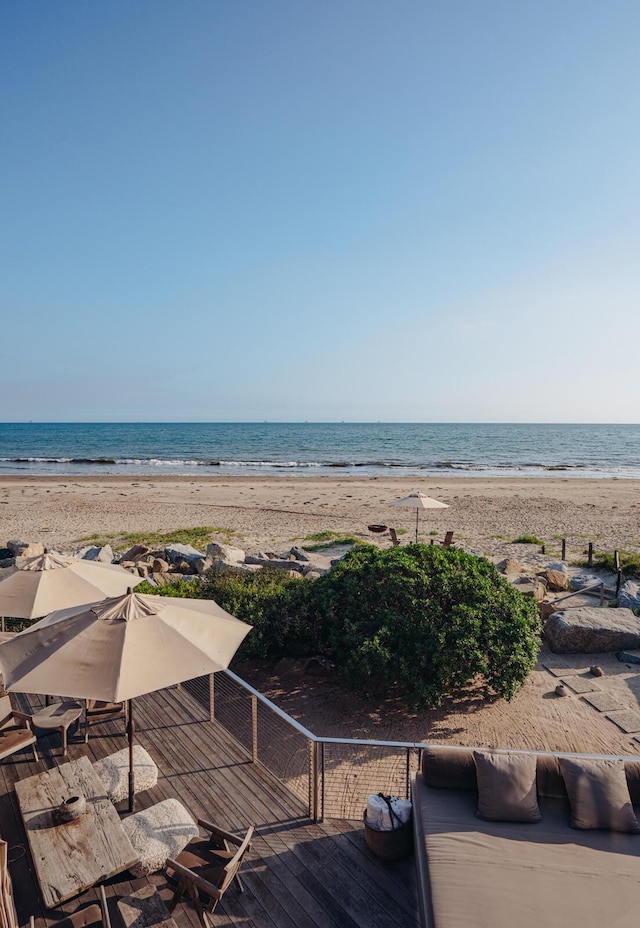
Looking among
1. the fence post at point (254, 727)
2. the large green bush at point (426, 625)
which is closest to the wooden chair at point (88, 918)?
the fence post at point (254, 727)

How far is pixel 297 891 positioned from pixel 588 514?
26283 millimetres

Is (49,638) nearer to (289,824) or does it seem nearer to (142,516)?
(289,824)

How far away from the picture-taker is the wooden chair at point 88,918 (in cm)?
408

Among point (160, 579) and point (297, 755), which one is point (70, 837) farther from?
point (160, 579)

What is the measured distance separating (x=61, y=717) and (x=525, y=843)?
17.0 feet

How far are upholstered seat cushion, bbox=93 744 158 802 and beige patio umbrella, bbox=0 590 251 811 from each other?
0.97 feet

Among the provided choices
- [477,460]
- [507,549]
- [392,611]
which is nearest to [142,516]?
[507,549]

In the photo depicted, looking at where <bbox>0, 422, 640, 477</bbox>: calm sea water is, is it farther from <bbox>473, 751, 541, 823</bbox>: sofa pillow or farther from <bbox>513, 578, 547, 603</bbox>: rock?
<bbox>473, 751, 541, 823</bbox>: sofa pillow

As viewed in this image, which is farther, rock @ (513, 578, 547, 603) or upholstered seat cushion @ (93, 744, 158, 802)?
rock @ (513, 578, 547, 603)

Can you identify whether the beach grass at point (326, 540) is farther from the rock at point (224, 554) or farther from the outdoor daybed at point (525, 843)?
the outdoor daybed at point (525, 843)

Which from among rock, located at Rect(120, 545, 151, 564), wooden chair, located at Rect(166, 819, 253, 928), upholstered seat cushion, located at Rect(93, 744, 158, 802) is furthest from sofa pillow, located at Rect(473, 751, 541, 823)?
rock, located at Rect(120, 545, 151, 564)

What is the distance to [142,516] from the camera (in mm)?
26453

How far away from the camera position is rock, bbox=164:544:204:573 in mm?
14922

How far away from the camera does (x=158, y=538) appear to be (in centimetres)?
1986
